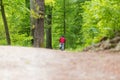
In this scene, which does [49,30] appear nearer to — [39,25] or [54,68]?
[39,25]

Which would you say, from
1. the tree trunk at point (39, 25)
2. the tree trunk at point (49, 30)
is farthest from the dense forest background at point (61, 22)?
the tree trunk at point (39, 25)

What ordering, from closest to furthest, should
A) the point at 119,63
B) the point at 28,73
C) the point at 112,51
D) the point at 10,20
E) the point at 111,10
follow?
1. the point at 28,73
2. the point at 119,63
3. the point at 112,51
4. the point at 111,10
5. the point at 10,20

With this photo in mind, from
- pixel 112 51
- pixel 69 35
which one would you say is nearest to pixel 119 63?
pixel 112 51

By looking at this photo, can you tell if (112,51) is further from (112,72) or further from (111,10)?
(112,72)

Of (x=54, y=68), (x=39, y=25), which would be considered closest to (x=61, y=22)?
(x=39, y=25)

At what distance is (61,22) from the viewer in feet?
125

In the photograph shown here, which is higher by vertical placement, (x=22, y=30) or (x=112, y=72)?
(x=112, y=72)

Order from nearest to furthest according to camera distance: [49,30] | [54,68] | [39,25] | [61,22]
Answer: [54,68], [39,25], [49,30], [61,22]

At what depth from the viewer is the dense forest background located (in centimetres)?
2147

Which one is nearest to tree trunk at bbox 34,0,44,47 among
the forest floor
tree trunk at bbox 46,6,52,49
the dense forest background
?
the dense forest background

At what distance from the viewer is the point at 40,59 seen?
13.9 metres

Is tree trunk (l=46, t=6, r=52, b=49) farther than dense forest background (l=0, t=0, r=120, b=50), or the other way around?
tree trunk (l=46, t=6, r=52, b=49)

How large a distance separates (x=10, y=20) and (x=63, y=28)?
20.2 ft

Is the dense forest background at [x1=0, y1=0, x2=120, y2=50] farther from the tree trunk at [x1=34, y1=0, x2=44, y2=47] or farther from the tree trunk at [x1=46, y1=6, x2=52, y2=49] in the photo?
the tree trunk at [x1=34, y1=0, x2=44, y2=47]
